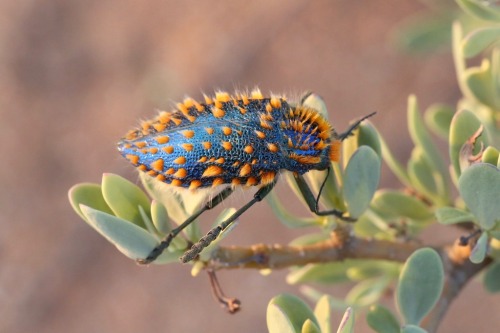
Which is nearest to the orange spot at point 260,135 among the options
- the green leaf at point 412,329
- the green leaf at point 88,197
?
the green leaf at point 88,197

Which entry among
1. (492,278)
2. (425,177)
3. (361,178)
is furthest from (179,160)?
(492,278)

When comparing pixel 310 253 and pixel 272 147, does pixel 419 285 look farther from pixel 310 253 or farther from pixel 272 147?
pixel 272 147

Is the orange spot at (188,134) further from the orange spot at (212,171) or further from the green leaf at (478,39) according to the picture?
the green leaf at (478,39)

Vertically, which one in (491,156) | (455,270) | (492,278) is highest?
(491,156)

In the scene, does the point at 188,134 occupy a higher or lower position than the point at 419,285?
higher

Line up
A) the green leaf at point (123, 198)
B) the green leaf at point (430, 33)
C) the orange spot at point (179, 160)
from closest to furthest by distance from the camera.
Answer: the green leaf at point (123, 198) < the orange spot at point (179, 160) < the green leaf at point (430, 33)

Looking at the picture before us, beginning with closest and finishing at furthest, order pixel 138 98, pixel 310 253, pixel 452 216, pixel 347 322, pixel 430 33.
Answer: pixel 347 322
pixel 452 216
pixel 310 253
pixel 430 33
pixel 138 98

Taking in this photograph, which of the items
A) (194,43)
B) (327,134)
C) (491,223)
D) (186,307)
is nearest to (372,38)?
(194,43)
